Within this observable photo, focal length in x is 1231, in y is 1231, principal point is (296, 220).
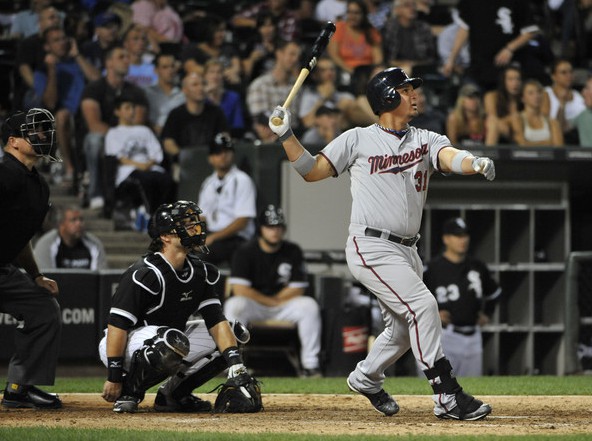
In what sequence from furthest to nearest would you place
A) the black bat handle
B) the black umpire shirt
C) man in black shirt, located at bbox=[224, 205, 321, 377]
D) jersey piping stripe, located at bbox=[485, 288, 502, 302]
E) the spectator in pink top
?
the spectator in pink top → jersey piping stripe, located at bbox=[485, 288, 502, 302] → man in black shirt, located at bbox=[224, 205, 321, 377] → the black bat handle → the black umpire shirt

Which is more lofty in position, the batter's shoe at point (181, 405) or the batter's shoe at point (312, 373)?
the batter's shoe at point (181, 405)

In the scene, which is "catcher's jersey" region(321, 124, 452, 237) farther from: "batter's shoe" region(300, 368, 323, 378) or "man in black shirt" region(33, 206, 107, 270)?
"man in black shirt" region(33, 206, 107, 270)

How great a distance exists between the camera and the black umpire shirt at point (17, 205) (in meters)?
6.95

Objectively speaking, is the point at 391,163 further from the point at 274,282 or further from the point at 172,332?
the point at 274,282

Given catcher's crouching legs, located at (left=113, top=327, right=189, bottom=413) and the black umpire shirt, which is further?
the black umpire shirt

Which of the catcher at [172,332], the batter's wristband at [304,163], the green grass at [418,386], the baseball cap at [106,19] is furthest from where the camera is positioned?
the baseball cap at [106,19]

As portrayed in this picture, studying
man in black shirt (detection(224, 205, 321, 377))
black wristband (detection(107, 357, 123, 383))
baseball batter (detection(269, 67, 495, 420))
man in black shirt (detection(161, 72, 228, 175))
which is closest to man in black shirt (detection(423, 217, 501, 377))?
man in black shirt (detection(224, 205, 321, 377))

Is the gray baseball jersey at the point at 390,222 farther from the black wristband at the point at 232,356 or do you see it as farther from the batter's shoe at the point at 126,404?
the batter's shoe at the point at 126,404

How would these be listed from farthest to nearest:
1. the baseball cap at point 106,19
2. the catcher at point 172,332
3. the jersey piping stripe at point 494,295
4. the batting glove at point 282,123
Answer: the baseball cap at point 106,19 → the jersey piping stripe at point 494,295 → the catcher at point 172,332 → the batting glove at point 282,123

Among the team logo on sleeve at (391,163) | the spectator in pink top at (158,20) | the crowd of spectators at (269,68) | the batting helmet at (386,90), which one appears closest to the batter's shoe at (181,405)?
the team logo on sleeve at (391,163)

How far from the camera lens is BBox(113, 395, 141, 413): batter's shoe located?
6.87 m

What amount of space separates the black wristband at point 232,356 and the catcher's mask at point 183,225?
596mm

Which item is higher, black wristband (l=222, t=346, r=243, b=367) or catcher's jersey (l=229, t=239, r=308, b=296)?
catcher's jersey (l=229, t=239, r=308, b=296)

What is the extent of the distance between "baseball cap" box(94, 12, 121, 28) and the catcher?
7.21 m
